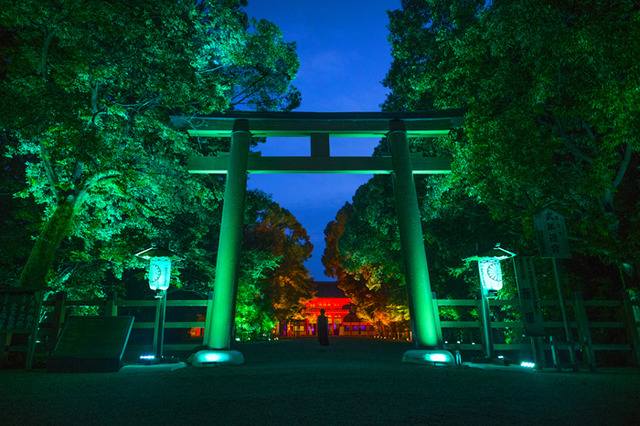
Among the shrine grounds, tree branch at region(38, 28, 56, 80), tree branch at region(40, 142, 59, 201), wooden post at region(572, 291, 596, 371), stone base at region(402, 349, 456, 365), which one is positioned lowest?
the shrine grounds

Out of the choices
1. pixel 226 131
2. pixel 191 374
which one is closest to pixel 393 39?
pixel 226 131

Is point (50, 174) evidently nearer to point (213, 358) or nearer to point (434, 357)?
point (213, 358)

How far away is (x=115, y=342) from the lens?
6.50 m

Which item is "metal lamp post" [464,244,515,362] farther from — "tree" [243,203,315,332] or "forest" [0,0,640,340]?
"tree" [243,203,315,332]

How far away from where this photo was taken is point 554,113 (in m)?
7.45

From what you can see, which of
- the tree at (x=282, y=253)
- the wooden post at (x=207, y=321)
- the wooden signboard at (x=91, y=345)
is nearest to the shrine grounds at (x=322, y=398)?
the wooden signboard at (x=91, y=345)

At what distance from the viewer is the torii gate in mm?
7891

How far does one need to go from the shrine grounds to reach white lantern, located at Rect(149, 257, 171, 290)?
6.16ft

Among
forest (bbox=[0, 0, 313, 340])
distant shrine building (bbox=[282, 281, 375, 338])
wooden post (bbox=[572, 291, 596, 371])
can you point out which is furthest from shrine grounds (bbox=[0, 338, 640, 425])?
distant shrine building (bbox=[282, 281, 375, 338])

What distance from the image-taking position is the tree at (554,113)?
6008 mm

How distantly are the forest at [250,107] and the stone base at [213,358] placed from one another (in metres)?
4.03

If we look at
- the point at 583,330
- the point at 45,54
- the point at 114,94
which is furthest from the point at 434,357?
the point at 45,54

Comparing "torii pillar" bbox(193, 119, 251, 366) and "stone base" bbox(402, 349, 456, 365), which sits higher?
"torii pillar" bbox(193, 119, 251, 366)

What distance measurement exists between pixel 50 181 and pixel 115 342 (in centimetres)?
439
